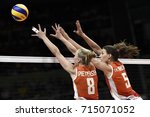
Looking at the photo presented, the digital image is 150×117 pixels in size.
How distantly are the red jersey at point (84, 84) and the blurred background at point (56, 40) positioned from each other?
586 centimetres

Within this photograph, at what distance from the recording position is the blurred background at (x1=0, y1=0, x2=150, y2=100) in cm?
1346

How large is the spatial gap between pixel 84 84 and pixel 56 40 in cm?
785

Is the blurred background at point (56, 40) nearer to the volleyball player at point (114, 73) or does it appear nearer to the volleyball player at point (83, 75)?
the volleyball player at point (114, 73)

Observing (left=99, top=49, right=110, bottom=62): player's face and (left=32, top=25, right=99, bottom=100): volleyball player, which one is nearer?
(left=32, top=25, right=99, bottom=100): volleyball player

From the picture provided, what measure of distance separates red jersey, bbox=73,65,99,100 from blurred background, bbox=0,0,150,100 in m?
5.86

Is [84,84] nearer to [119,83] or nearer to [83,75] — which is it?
[83,75]

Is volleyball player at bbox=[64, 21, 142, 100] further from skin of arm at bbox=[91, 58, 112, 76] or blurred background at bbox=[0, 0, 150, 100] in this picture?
blurred background at bbox=[0, 0, 150, 100]

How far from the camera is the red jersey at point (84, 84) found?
6863 mm

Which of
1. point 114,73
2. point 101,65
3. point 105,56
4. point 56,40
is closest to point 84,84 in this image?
point 101,65

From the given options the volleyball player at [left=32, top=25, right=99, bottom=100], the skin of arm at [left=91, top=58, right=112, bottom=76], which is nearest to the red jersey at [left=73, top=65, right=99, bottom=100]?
the volleyball player at [left=32, top=25, right=99, bottom=100]

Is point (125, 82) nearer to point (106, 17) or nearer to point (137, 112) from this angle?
point (137, 112)

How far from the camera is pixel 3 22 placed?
15.4 metres

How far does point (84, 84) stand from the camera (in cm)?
688

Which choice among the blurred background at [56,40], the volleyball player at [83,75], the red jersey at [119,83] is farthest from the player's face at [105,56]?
the blurred background at [56,40]
